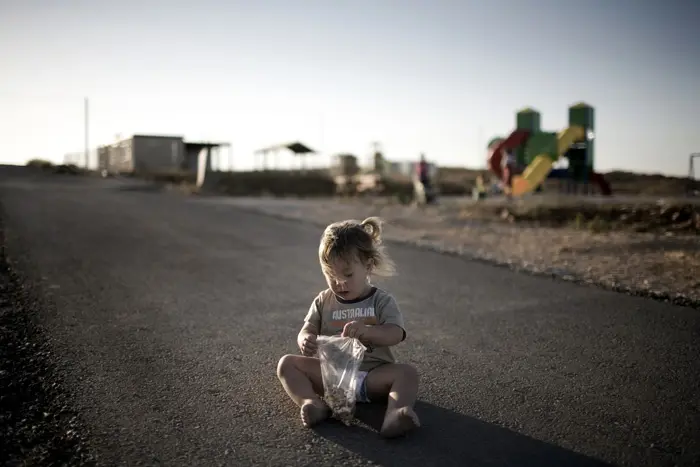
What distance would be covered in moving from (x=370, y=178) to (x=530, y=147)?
9920 millimetres

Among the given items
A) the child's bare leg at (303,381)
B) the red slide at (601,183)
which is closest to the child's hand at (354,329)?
the child's bare leg at (303,381)

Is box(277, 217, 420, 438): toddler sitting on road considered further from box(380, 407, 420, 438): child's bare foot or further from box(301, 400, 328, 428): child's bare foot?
box(380, 407, 420, 438): child's bare foot

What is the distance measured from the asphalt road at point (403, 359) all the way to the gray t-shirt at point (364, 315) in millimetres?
263

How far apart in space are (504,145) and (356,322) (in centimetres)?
1961

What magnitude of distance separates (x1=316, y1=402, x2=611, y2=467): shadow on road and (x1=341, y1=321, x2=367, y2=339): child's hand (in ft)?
1.24

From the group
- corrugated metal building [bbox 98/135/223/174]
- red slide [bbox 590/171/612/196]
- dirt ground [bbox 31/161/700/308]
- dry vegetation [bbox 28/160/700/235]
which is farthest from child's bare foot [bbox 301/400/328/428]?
red slide [bbox 590/171/612/196]

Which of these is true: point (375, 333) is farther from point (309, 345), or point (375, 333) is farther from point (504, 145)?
point (504, 145)

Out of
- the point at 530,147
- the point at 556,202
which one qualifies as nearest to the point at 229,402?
the point at 556,202

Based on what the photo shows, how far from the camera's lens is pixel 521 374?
9.91 ft

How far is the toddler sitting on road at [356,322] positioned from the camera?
254cm

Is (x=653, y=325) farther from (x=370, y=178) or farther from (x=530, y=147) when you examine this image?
(x=370, y=178)

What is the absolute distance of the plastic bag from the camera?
2.46 m

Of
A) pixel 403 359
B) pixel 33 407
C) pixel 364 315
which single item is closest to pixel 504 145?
pixel 403 359

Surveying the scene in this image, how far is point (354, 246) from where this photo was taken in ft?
8.61
